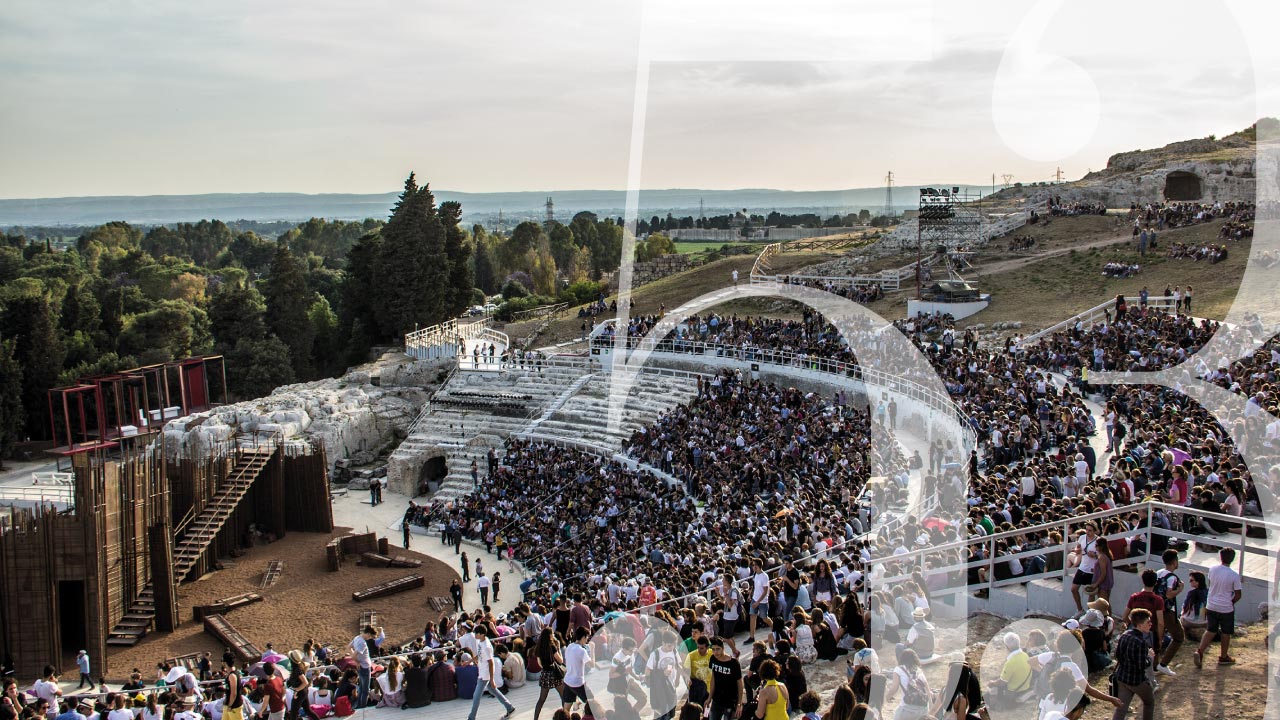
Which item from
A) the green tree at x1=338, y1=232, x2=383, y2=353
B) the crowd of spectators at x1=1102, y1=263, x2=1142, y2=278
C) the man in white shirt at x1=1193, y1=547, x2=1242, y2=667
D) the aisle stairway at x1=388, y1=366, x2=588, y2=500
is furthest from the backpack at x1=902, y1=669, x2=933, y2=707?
the green tree at x1=338, y1=232, x2=383, y2=353

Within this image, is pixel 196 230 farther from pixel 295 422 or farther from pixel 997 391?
pixel 997 391

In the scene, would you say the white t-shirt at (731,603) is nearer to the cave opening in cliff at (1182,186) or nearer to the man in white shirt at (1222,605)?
the man in white shirt at (1222,605)

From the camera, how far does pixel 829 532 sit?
58.2ft

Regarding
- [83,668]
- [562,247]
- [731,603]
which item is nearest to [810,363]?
[731,603]

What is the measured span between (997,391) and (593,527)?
10.6 metres

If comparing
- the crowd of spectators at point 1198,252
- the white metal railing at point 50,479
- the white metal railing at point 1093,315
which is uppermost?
the crowd of spectators at point 1198,252

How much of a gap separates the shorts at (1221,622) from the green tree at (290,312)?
180ft

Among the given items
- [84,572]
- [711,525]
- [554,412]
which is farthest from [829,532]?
[554,412]

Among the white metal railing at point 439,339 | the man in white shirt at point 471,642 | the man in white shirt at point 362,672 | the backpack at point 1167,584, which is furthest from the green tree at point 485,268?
the backpack at point 1167,584

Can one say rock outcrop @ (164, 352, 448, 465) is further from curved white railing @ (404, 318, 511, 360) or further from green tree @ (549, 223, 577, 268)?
green tree @ (549, 223, 577, 268)

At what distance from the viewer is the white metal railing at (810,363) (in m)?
24.9

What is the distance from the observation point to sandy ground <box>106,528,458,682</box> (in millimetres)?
24109

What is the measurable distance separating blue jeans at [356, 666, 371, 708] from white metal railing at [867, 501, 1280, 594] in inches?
275

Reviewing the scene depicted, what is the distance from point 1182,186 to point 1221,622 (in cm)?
5448
